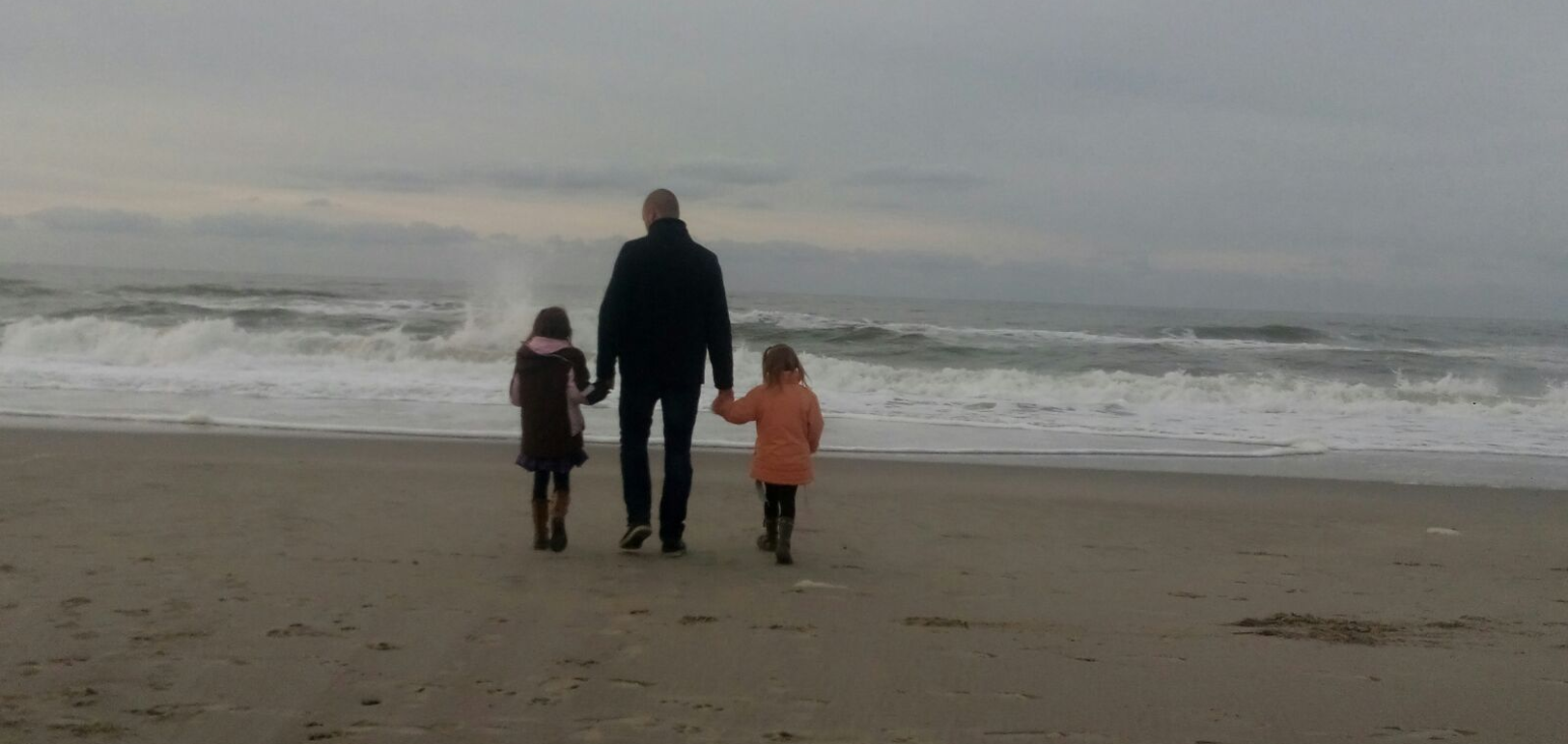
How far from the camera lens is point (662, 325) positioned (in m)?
5.20

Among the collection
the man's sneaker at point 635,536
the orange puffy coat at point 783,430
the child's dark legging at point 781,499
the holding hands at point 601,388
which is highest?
the holding hands at point 601,388

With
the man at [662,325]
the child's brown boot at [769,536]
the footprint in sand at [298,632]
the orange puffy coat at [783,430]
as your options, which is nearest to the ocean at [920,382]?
the child's brown boot at [769,536]

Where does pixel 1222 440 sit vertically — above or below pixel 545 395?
below

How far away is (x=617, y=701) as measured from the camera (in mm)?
3256

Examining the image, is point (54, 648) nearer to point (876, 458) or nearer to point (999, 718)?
point (999, 718)

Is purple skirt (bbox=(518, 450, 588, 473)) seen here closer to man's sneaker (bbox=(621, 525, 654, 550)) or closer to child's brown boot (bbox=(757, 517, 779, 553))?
man's sneaker (bbox=(621, 525, 654, 550))

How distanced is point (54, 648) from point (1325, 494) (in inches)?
340

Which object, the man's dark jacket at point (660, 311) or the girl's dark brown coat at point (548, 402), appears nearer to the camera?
the man's dark jacket at point (660, 311)

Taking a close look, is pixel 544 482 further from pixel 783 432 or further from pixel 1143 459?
pixel 1143 459

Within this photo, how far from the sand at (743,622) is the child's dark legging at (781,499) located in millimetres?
249

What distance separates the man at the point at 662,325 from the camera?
5180 mm

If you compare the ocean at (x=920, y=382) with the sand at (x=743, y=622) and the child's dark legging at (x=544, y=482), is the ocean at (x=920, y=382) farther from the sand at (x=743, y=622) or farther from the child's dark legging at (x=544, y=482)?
the child's dark legging at (x=544, y=482)

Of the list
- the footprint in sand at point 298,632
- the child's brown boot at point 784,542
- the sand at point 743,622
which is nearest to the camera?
the sand at point 743,622

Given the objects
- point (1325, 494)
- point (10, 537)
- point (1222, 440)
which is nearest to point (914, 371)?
point (1222, 440)
